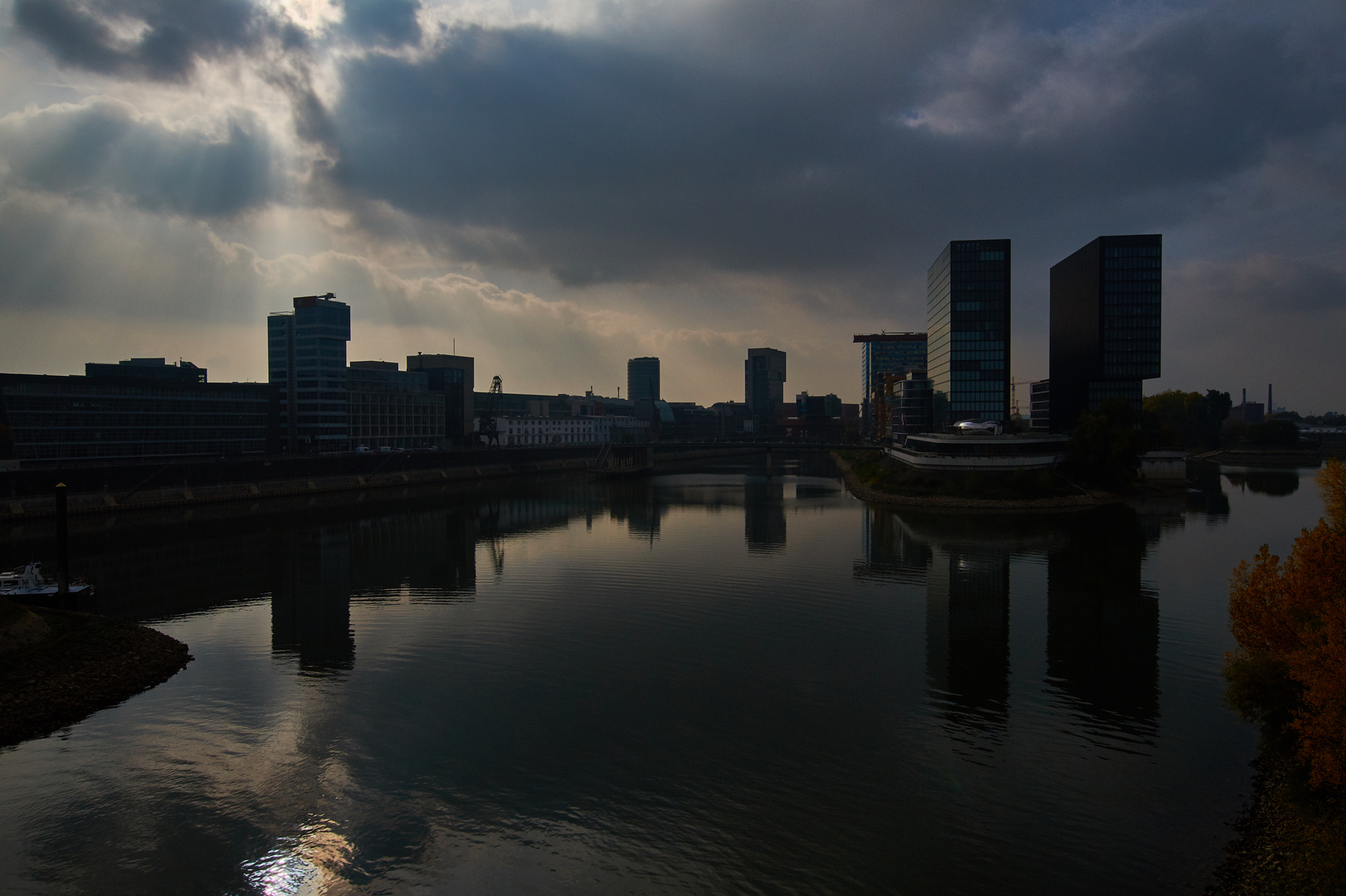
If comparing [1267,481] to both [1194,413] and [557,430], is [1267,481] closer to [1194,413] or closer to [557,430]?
[1194,413]

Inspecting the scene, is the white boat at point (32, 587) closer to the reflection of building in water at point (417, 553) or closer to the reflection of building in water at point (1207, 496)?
the reflection of building in water at point (417, 553)

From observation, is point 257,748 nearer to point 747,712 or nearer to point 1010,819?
point 747,712

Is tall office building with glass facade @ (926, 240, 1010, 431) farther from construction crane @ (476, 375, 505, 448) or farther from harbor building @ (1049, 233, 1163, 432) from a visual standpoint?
construction crane @ (476, 375, 505, 448)

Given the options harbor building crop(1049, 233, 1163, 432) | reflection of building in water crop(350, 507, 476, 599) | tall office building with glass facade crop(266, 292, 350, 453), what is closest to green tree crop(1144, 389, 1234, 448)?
harbor building crop(1049, 233, 1163, 432)

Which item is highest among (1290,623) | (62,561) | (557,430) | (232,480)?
(557,430)

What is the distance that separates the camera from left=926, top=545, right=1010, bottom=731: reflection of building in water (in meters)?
20.3

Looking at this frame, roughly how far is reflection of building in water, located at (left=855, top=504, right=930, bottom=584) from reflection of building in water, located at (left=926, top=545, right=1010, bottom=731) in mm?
971

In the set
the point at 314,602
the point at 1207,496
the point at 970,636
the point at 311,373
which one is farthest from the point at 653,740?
the point at 311,373

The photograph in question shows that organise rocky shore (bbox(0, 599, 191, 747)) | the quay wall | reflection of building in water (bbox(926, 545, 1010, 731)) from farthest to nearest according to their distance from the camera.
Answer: the quay wall
reflection of building in water (bbox(926, 545, 1010, 731))
rocky shore (bbox(0, 599, 191, 747))

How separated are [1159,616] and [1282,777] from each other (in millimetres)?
14482

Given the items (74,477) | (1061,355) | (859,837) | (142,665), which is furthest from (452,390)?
(859,837)

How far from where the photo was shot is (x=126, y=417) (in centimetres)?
7812

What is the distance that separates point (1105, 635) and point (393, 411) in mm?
107539

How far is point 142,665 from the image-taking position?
22.5 meters
